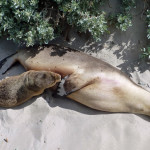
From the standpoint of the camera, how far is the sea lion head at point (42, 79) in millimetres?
3376

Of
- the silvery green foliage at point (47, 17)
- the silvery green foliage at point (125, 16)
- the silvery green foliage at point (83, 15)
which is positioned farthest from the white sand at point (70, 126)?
the silvery green foliage at point (83, 15)

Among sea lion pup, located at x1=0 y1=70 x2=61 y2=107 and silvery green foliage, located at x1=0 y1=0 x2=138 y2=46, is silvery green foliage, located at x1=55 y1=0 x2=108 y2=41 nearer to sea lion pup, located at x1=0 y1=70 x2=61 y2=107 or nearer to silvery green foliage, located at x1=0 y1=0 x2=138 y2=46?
silvery green foliage, located at x1=0 y1=0 x2=138 y2=46

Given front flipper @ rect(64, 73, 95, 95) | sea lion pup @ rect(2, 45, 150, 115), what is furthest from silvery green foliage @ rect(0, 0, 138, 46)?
front flipper @ rect(64, 73, 95, 95)

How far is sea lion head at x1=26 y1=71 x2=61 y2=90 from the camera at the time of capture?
133 inches

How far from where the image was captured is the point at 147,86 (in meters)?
4.03

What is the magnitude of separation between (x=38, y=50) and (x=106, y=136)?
5.74ft

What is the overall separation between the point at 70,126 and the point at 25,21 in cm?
169

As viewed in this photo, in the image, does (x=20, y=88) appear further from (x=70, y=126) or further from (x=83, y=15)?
(x=83, y=15)

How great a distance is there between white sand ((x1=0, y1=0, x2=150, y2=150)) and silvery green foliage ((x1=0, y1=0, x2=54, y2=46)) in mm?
758

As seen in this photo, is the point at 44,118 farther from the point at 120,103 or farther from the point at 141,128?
the point at 141,128

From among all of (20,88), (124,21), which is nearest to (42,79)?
(20,88)

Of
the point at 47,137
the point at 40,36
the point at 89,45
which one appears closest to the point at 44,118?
the point at 47,137

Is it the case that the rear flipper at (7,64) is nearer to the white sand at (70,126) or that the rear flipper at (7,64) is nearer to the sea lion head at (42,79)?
the white sand at (70,126)

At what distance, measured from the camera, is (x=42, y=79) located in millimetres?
3432
